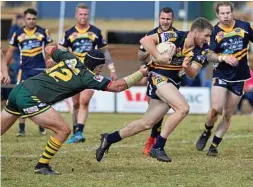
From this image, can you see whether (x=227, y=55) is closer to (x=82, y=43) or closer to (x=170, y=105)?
(x=170, y=105)

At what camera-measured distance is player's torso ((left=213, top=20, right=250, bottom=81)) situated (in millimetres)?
10430

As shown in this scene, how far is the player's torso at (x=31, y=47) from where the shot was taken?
13.7 m

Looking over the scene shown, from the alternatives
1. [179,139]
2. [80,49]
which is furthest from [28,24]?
[179,139]

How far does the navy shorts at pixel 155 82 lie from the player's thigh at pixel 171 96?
3.0 inches

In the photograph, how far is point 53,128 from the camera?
844 centimetres

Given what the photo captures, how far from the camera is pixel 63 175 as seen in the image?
8359 mm

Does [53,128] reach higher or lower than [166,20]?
lower

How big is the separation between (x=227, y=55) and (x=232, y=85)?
1.68ft

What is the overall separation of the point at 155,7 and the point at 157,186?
675 inches

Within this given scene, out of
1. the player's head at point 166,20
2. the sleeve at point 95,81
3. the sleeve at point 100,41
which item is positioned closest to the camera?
the sleeve at point 95,81

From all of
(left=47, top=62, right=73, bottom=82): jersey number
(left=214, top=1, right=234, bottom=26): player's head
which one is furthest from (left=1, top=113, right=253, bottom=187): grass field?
(left=214, top=1, right=234, bottom=26): player's head

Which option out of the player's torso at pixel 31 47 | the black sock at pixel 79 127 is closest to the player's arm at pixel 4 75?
the black sock at pixel 79 127

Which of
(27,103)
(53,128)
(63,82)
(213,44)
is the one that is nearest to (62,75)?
(63,82)

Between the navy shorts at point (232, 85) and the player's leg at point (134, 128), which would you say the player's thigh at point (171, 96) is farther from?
the navy shorts at point (232, 85)
